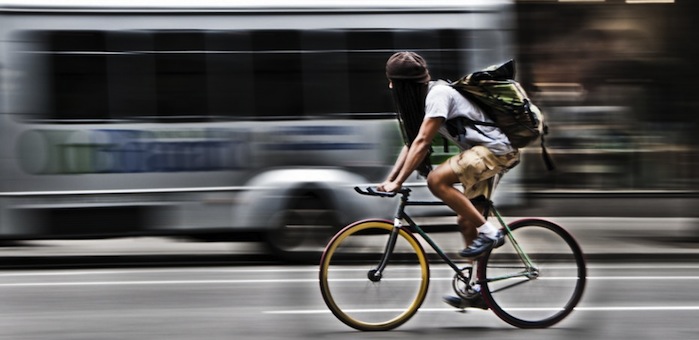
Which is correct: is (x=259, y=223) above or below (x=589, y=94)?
below

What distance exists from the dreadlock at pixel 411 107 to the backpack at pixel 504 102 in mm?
186

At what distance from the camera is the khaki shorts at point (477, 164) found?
17.6ft

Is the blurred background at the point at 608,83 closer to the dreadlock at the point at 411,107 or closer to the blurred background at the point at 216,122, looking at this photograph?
the blurred background at the point at 216,122

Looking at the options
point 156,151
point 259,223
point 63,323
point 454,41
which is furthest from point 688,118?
point 63,323

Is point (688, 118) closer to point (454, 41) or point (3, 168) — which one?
point (454, 41)

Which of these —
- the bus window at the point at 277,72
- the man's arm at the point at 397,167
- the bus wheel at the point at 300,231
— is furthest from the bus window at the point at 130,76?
the man's arm at the point at 397,167

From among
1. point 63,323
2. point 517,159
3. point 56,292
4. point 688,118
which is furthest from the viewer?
point 688,118

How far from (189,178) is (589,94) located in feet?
16.1

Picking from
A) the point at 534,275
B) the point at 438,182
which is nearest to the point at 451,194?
the point at 438,182

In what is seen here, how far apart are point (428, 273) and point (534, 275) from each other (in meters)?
0.58

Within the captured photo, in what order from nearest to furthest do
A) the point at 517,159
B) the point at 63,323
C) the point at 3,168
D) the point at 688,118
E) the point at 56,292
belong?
the point at 517,159 → the point at 63,323 → the point at 56,292 → the point at 3,168 → the point at 688,118

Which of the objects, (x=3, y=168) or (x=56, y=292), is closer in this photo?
(x=56, y=292)

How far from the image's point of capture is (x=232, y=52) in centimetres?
927

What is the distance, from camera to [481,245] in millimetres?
5414
